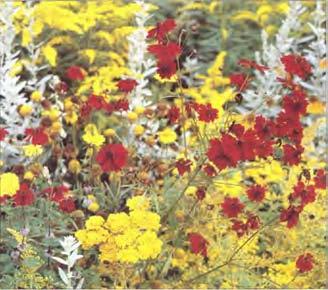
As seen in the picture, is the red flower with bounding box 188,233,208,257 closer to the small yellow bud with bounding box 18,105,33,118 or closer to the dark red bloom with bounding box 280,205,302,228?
the dark red bloom with bounding box 280,205,302,228

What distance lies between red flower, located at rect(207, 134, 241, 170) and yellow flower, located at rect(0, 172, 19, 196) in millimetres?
698

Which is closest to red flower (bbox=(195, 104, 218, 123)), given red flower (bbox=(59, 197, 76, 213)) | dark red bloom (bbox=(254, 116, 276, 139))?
dark red bloom (bbox=(254, 116, 276, 139))

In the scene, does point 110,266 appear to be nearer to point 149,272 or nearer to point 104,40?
point 149,272

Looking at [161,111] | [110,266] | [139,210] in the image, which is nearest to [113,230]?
[139,210]

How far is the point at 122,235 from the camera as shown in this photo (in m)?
2.44

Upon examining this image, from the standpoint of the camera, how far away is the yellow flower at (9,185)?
2.75 m

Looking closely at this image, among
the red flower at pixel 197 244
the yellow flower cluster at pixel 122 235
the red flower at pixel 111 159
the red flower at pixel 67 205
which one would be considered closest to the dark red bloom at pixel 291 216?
the red flower at pixel 197 244

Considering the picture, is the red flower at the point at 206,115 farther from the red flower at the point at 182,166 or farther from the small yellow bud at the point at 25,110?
the small yellow bud at the point at 25,110

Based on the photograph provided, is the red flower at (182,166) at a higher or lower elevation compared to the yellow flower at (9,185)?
higher

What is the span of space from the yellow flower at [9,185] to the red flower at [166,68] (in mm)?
619

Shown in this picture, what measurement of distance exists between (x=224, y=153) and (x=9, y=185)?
760 mm

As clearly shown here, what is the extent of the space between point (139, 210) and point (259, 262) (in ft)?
1.85

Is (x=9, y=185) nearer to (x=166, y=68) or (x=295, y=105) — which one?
(x=166, y=68)

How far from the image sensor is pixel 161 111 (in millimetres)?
3324
